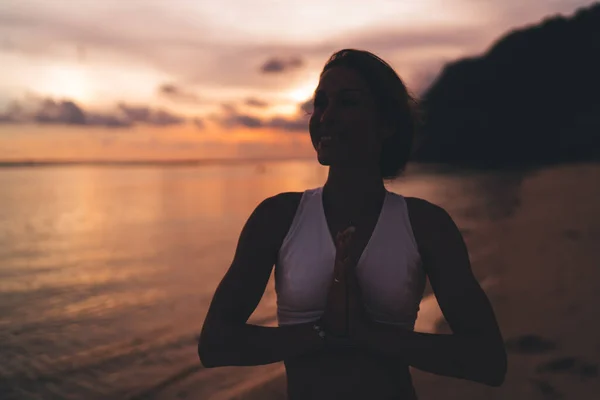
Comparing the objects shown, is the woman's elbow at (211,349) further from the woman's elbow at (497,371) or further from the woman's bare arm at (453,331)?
the woman's elbow at (497,371)

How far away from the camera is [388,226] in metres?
2.04

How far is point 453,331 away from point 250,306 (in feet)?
2.72

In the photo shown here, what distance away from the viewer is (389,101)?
2318 millimetres

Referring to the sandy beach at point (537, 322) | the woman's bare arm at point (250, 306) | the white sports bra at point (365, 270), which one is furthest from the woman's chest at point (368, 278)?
the sandy beach at point (537, 322)

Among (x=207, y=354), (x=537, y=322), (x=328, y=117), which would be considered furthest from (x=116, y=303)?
(x=328, y=117)

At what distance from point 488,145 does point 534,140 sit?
34.4 ft

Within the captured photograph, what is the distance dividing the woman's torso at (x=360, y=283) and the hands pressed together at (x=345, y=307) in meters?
0.07

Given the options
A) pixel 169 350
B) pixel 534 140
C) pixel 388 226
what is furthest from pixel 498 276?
pixel 534 140

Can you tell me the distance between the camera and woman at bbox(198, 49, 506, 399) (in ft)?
6.43

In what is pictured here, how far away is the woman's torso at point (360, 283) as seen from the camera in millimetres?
1965

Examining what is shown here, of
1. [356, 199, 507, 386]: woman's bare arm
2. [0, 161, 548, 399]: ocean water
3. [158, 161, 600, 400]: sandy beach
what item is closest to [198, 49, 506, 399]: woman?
[356, 199, 507, 386]: woman's bare arm

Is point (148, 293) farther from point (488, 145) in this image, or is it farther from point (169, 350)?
point (488, 145)

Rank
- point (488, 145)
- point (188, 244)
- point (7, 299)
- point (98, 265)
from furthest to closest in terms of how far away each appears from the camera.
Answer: point (488, 145)
point (188, 244)
point (98, 265)
point (7, 299)

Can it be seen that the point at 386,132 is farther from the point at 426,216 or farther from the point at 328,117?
the point at 426,216
